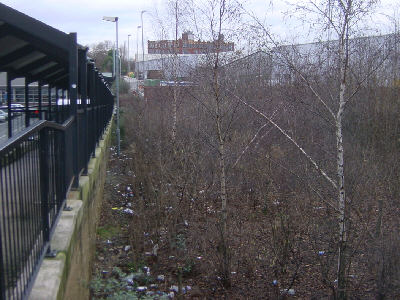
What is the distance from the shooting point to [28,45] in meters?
6.83

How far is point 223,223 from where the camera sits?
7.65 meters

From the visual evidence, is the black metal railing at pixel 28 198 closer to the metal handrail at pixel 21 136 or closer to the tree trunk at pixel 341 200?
the metal handrail at pixel 21 136

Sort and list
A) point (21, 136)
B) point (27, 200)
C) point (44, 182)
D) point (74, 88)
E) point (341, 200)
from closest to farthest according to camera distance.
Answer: point (21, 136) < point (27, 200) < point (44, 182) < point (74, 88) < point (341, 200)

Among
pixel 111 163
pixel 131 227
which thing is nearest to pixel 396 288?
pixel 131 227

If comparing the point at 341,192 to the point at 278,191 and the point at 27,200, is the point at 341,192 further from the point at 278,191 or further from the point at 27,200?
the point at 27,200

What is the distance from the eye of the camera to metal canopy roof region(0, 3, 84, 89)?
4.95 metres

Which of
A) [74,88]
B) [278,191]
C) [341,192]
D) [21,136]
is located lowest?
[278,191]

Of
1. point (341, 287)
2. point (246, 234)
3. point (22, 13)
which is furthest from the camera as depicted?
point (246, 234)

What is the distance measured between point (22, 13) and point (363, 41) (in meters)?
4.50

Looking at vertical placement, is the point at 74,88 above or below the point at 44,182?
above

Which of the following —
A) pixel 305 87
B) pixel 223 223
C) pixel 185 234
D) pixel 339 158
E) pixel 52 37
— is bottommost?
pixel 185 234

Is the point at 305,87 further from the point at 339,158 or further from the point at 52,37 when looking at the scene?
the point at 52,37

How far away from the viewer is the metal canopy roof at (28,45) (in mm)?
4945

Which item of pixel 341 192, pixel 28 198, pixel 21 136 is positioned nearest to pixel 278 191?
pixel 341 192
